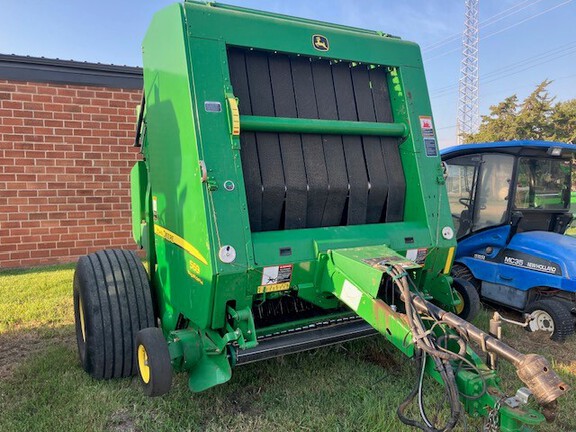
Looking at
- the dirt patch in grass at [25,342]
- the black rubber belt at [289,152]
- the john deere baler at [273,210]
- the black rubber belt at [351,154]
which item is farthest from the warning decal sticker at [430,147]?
the dirt patch in grass at [25,342]

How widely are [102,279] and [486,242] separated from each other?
403 cm

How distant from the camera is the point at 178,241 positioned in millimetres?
2928

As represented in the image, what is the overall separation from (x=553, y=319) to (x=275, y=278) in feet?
9.94

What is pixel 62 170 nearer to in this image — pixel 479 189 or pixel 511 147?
pixel 479 189

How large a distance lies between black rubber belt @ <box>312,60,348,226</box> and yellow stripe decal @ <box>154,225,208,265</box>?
90cm

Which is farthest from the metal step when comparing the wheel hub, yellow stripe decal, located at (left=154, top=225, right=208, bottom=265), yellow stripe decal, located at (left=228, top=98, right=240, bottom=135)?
the wheel hub

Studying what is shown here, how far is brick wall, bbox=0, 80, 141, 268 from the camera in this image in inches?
275

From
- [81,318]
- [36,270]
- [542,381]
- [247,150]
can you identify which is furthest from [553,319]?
[36,270]

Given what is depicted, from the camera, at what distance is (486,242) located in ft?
16.7

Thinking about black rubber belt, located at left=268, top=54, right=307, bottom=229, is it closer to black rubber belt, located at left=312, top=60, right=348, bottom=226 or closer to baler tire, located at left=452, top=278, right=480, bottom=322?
black rubber belt, located at left=312, top=60, right=348, bottom=226

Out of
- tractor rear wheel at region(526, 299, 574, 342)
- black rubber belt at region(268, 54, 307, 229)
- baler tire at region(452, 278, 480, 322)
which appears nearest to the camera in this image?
black rubber belt at region(268, 54, 307, 229)

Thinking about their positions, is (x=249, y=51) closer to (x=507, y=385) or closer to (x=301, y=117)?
A: (x=301, y=117)

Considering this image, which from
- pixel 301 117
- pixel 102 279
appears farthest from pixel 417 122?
pixel 102 279

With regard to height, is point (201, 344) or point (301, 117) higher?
point (301, 117)
